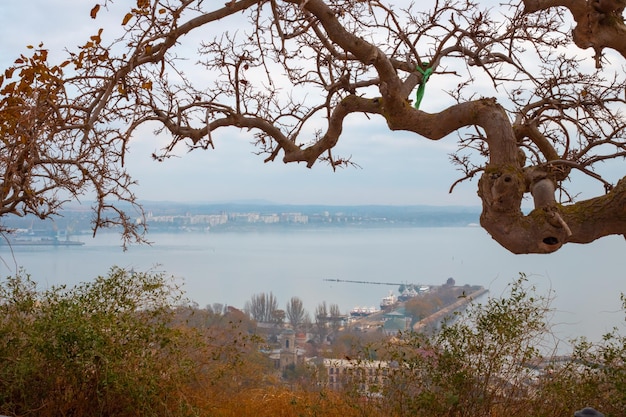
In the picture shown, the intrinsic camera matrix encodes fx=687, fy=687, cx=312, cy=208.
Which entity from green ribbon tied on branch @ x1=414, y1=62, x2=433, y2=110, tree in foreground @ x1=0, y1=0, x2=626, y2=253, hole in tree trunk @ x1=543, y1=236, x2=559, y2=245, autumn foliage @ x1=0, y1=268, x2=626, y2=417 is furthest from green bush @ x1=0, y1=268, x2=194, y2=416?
hole in tree trunk @ x1=543, y1=236, x2=559, y2=245

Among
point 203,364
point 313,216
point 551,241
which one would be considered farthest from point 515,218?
point 313,216

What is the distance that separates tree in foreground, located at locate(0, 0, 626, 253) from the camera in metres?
2.34

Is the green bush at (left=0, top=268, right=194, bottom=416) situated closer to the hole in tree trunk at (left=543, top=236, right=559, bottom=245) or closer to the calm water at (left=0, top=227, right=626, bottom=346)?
the calm water at (left=0, top=227, right=626, bottom=346)

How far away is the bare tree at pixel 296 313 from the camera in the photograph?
4191 millimetres

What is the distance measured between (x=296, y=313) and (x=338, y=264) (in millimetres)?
582

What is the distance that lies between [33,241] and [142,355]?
166cm

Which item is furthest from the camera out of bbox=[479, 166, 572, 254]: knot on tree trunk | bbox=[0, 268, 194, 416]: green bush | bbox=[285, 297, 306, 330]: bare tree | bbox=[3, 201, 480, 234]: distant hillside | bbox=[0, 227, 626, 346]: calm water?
bbox=[3, 201, 480, 234]: distant hillside

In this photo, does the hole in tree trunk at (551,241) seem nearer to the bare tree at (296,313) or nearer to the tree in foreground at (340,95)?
the tree in foreground at (340,95)

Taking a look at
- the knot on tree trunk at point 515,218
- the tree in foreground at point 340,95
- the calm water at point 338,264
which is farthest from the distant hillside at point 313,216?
the knot on tree trunk at point 515,218

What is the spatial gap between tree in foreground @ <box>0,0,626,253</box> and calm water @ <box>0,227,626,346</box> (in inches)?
27.5

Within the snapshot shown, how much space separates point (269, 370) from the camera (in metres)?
3.79

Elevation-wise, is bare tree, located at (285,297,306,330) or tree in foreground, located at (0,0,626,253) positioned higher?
tree in foreground, located at (0,0,626,253)

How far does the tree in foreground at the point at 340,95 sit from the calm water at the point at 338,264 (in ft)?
2.29

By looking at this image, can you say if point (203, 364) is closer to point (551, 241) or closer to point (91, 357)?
point (91, 357)
